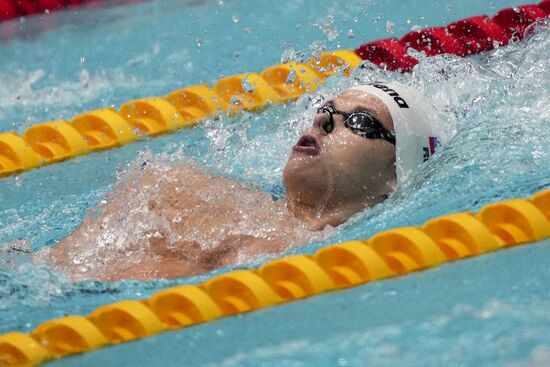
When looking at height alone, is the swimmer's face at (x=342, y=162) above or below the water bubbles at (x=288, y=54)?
below

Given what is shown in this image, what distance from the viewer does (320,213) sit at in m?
3.20

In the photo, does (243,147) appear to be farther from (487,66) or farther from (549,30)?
(549,30)

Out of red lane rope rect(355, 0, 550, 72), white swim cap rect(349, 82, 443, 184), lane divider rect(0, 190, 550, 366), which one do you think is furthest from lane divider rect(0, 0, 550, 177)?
lane divider rect(0, 190, 550, 366)

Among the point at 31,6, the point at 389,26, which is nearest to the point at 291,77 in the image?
the point at 389,26

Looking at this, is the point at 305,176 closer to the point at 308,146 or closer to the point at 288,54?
the point at 308,146

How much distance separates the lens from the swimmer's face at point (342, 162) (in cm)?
313

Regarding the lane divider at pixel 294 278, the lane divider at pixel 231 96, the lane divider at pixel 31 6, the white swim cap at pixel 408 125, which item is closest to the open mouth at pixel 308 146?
the white swim cap at pixel 408 125

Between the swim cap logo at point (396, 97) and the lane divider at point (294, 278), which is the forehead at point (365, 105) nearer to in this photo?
the swim cap logo at point (396, 97)

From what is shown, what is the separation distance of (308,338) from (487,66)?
2.55m

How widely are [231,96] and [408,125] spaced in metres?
1.59

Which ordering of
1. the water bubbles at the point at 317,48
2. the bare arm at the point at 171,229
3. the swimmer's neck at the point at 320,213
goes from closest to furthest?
1. the bare arm at the point at 171,229
2. the swimmer's neck at the point at 320,213
3. the water bubbles at the point at 317,48

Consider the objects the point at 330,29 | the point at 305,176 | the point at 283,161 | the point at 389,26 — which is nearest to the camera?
the point at 305,176

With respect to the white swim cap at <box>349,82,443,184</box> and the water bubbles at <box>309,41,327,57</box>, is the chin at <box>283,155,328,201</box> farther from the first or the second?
the water bubbles at <box>309,41,327,57</box>

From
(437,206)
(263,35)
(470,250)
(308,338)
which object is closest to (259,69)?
(263,35)
